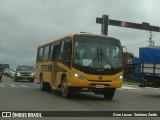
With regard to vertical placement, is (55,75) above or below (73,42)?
below

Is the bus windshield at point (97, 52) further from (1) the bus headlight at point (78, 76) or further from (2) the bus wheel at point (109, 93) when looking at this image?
(2) the bus wheel at point (109, 93)

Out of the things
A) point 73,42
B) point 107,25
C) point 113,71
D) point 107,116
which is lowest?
point 107,116

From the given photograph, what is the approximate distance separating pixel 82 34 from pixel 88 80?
232 centimetres

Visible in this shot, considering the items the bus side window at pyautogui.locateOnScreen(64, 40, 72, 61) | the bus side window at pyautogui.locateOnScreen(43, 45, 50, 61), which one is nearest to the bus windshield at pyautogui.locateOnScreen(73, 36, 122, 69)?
the bus side window at pyautogui.locateOnScreen(64, 40, 72, 61)

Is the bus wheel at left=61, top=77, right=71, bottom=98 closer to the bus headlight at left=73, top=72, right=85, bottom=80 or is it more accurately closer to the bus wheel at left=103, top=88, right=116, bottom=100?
the bus headlight at left=73, top=72, right=85, bottom=80

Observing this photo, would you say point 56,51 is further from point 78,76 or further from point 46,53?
point 78,76

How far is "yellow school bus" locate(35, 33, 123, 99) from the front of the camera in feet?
65.7

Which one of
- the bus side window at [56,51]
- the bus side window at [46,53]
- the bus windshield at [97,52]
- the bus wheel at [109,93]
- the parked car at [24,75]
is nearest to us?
the bus windshield at [97,52]

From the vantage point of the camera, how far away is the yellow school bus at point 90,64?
20016mm

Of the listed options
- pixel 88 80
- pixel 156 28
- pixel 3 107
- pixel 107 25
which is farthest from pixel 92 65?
pixel 156 28

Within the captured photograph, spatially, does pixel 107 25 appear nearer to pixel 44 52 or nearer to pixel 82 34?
pixel 44 52

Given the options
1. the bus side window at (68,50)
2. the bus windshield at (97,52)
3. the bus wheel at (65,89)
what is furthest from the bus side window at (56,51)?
the bus windshield at (97,52)

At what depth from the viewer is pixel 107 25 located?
54750 mm

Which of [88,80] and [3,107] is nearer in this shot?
[3,107]
